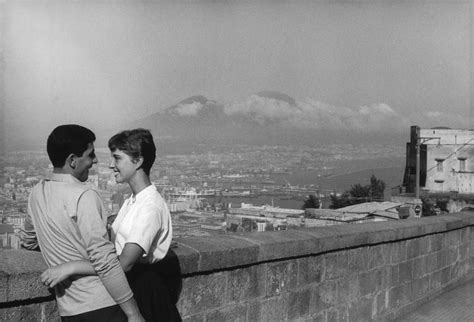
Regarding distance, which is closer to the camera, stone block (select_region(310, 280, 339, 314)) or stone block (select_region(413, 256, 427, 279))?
stone block (select_region(310, 280, 339, 314))

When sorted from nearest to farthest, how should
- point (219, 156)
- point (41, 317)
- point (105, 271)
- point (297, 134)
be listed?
point (105, 271)
point (41, 317)
point (219, 156)
point (297, 134)

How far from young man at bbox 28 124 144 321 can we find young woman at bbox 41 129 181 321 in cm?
21

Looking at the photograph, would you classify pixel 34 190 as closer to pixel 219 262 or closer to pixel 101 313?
pixel 101 313

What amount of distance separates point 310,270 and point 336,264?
0.43 metres

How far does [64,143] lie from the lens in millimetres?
2564

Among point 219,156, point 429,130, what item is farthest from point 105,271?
point 429,130

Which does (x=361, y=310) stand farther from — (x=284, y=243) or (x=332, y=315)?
(x=284, y=243)

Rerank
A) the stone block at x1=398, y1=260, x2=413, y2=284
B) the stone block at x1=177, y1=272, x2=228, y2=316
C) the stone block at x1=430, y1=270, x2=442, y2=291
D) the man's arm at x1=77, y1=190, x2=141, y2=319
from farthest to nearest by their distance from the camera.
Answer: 1. the stone block at x1=430, y1=270, x2=442, y2=291
2. the stone block at x1=398, y1=260, x2=413, y2=284
3. the stone block at x1=177, y1=272, x2=228, y2=316
4. the man's arm at x1=77, y1=190, x2=141, y2=319

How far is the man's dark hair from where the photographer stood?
2557 millimetres

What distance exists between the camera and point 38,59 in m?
60.3

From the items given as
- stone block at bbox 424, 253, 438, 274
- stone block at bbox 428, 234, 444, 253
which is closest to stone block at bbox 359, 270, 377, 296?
stone block at bbox 424, 253, 438, 274

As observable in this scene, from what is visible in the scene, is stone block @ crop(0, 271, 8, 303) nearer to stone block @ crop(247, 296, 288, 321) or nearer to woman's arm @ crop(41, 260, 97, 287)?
woman's arm @ crop(41, 260, 97, 287)

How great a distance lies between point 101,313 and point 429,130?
7008cm

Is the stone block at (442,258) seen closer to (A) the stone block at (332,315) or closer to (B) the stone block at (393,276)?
(B) the stone block at (393,276)
